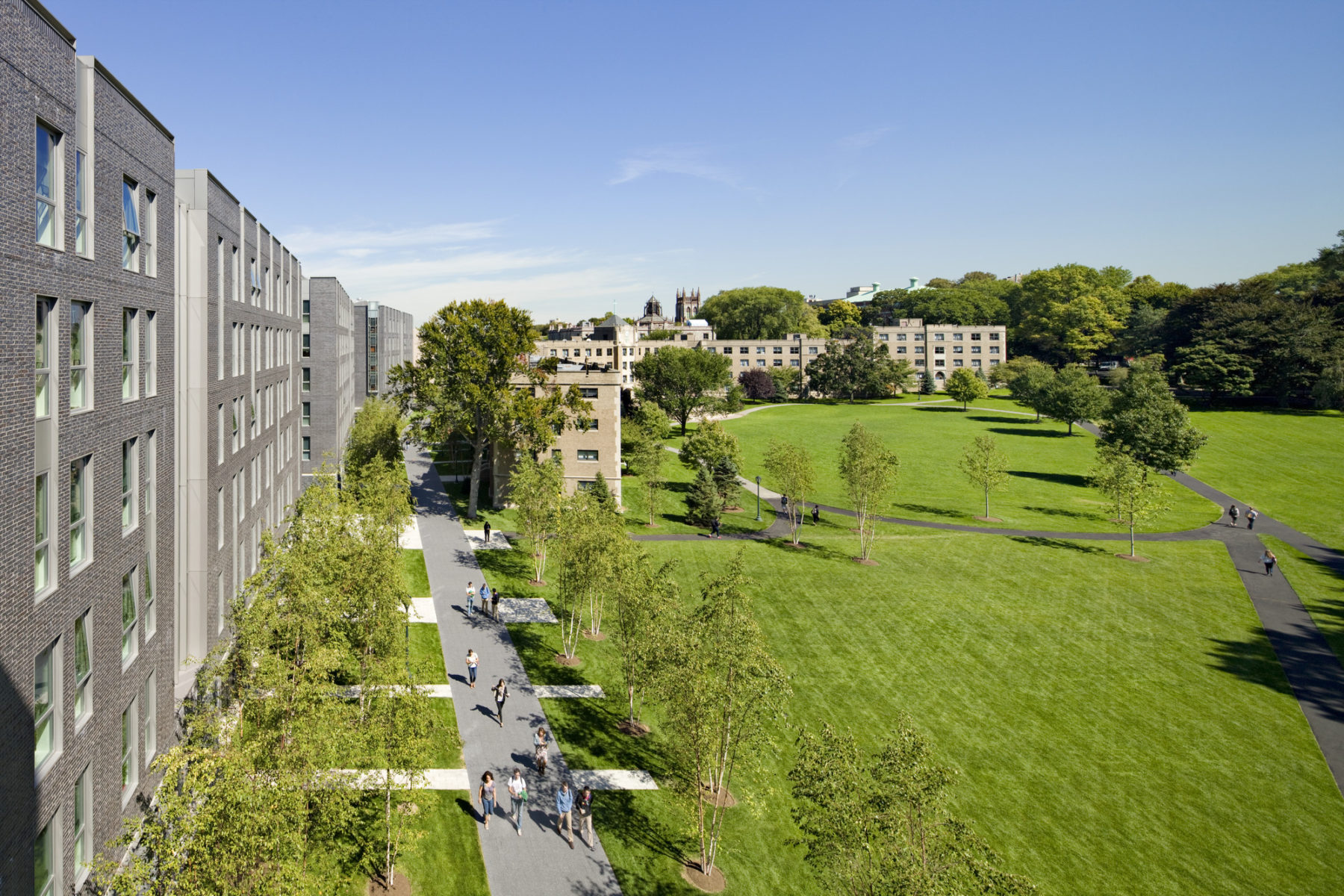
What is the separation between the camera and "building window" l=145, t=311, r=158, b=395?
17547mm

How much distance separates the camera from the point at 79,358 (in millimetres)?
13977

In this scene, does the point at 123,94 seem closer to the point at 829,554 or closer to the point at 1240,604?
the point at 829,554

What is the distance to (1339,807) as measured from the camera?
81.7 feet

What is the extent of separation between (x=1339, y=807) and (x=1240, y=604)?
20256 mm

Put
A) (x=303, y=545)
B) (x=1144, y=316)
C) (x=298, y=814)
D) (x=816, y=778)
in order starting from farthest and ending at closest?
(x=1144, y=316)
(x=303, y=545)
(x=816, y=778)
(x=298, y=814)

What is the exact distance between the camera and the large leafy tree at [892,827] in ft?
39.1

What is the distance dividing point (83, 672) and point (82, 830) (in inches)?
116

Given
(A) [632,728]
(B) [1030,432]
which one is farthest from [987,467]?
(A) [632,728]

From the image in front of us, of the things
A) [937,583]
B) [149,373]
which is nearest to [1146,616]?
[937,583]

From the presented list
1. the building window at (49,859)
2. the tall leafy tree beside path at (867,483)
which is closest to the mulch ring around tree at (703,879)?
the building window at (49,859)

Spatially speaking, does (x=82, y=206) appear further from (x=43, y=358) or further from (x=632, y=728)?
(x=632, y=728)

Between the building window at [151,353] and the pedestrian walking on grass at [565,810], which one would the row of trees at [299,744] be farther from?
the building window at [151,353]

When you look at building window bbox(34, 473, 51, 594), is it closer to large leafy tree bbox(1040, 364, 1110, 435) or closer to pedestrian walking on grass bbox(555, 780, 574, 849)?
pedestrian walking on grass bbox(555, 780, 574, 849)

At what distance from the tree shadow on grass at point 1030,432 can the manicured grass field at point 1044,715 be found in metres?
44.6
